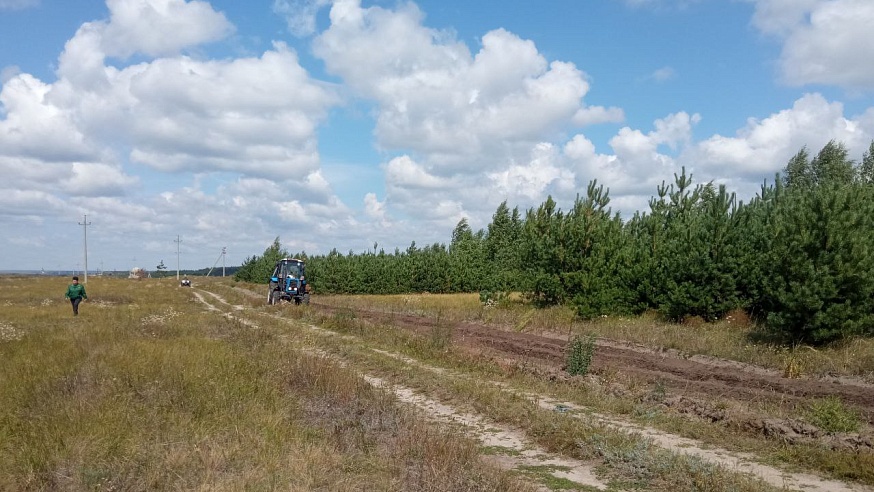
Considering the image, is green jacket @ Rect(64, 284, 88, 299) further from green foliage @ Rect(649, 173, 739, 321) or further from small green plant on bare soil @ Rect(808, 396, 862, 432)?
small green plant on bare soil @ Rect(808, 396, 862, 432)

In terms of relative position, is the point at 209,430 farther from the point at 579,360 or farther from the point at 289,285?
the point at 289,285

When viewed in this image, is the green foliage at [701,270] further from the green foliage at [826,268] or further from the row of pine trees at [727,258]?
the green foliage at [826,268]

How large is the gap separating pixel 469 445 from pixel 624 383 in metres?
5.92

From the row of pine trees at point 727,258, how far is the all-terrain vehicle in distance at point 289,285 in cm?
1199

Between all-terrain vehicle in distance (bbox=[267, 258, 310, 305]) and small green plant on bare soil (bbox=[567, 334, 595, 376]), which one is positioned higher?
all-terrain vehicle in distance (bbox=[267, 258, 310, 305])

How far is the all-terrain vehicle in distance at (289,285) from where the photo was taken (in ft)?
119

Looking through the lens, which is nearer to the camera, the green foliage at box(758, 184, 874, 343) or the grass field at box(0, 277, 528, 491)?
the grass field at box(0, 277, 528, 491)

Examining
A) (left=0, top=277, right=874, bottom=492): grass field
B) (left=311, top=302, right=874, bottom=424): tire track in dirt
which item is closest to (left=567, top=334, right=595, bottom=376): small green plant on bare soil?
(left=311, top=302, right=874, bottom=424): tire track in dirt

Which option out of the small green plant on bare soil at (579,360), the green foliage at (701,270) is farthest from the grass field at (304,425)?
the green foliage at (701,270)

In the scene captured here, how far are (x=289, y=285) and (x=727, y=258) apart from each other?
24.2 m

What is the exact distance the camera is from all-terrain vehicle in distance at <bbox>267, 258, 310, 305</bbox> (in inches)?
→ 1428

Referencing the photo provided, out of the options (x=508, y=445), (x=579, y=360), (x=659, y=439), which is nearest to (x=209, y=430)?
(x=508, y=445)

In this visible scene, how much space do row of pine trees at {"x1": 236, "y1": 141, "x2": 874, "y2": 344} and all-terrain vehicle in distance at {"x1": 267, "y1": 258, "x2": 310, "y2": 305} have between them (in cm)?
1199

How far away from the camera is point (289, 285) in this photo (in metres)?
36.4
